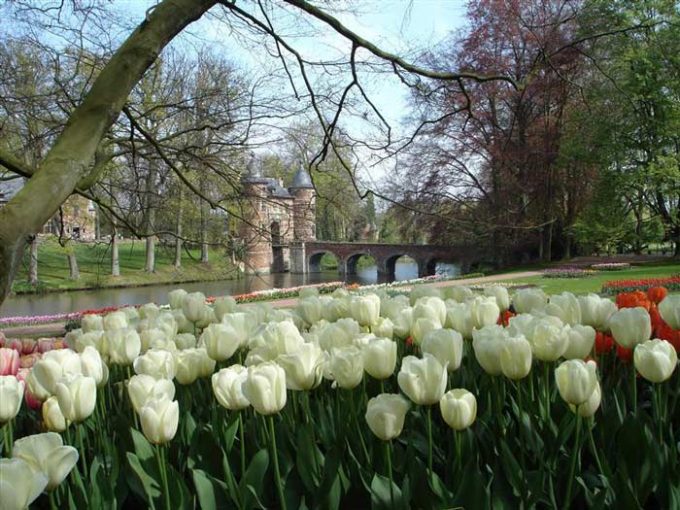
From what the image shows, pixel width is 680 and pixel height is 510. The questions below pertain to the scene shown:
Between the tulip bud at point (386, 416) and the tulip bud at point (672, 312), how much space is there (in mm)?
962

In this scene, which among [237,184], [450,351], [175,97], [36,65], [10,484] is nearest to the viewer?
[10,484]

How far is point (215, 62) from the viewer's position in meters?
6.13

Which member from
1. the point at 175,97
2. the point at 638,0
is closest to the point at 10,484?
the point at 175,97

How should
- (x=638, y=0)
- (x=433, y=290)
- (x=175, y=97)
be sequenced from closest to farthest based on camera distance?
(x=433, y=290) < (x=175, y=97) < (x=638, y=0)

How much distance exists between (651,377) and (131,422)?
133 cm

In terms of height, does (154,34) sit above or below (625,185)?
below

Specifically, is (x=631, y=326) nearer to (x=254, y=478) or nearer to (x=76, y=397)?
(x=254, y=478)

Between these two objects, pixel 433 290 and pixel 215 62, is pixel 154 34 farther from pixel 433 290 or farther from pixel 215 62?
pixel 215 62

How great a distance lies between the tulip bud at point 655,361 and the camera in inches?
58.9

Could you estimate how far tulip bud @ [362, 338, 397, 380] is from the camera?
1.57 meters

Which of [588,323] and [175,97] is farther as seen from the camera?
[175,97]

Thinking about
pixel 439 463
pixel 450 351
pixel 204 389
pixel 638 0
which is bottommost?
pixel 439 463

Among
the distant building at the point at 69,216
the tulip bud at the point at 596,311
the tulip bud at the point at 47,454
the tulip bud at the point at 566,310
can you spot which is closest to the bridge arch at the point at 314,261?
the distant building at the point at 69,216

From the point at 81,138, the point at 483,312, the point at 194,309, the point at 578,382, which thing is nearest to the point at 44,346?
the point at 194,309
